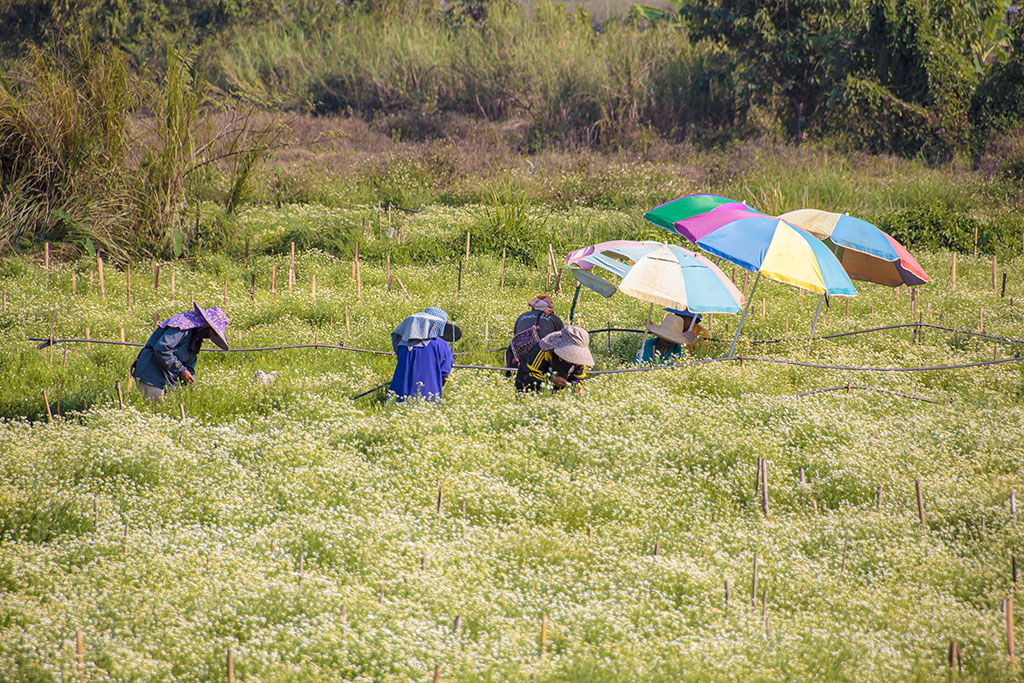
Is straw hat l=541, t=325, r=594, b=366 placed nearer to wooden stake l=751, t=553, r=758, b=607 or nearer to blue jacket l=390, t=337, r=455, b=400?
blue jacket l=390, t=337, r=455, b=400

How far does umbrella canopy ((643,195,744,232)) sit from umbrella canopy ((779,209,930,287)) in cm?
91

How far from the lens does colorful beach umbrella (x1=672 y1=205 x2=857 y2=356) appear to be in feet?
30.6

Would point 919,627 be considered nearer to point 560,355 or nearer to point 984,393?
point 560,355

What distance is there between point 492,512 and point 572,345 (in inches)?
90.1

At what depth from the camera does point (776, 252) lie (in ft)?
31.3

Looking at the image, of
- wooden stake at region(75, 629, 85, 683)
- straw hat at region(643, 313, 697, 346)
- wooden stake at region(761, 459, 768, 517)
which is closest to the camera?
wooden stake at region(75, 629, 85, 683)

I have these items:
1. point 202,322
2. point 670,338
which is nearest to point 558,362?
point 670,338

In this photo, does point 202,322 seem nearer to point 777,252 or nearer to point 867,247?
point 777,252

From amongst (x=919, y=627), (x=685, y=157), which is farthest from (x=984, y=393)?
(x=685, y=157)

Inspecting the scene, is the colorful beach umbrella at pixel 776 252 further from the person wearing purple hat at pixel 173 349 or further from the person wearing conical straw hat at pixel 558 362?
the person wearing purple hat at pixel 173 349

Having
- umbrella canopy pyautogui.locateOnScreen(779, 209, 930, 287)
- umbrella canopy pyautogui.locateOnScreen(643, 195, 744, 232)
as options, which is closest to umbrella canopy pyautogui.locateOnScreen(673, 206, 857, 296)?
umbrella canopy pyautogui.locateOnScreen(643, 195, 744, 232)

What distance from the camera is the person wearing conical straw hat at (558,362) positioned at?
855 cm

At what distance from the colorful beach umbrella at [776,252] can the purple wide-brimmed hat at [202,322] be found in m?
5.13

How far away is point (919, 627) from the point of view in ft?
17.7
